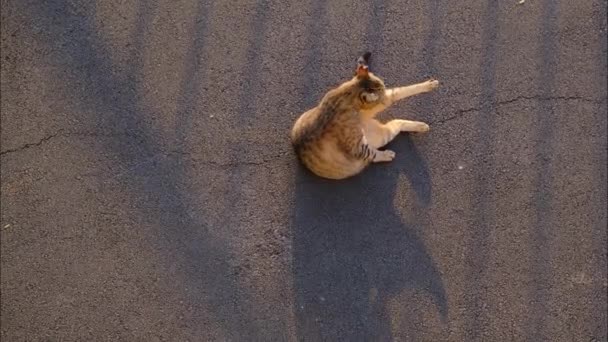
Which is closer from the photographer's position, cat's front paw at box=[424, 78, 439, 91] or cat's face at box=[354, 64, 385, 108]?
cat's face at box=[354, 64, 385, 108]

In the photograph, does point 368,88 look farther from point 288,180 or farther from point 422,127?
point 288,180

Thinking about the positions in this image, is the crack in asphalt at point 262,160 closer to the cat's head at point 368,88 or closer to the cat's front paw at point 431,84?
the cat's front paw at point 431,84

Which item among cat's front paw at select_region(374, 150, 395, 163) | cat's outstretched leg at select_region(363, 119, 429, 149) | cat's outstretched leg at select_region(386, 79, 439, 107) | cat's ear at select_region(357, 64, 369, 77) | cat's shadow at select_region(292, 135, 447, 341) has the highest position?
cat's ear at select_region(357, 64, 369, 77)

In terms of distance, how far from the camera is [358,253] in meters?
4.13

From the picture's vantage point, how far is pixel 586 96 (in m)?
4.14

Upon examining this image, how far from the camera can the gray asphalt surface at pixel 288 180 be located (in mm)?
4090

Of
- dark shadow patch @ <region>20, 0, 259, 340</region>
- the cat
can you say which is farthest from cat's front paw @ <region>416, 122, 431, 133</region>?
dark shadow patch @ <region>20, 0, 259, 340</region>

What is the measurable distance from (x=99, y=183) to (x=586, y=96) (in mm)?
3308

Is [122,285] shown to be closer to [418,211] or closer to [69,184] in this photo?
[69,184]

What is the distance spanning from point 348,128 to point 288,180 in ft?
2.33

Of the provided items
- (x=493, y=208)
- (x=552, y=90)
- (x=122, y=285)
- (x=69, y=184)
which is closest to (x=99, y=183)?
(x=69, y=184)

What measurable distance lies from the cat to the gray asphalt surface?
0.25m

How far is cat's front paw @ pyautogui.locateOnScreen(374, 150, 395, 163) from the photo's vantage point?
159 inches

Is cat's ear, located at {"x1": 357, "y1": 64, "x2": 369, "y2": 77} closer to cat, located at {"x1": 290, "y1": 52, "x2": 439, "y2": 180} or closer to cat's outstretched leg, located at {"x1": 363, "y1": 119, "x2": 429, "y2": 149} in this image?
cat, located at {"x1": 290, "y1": 52, "x2": 439, "y2": 180}
